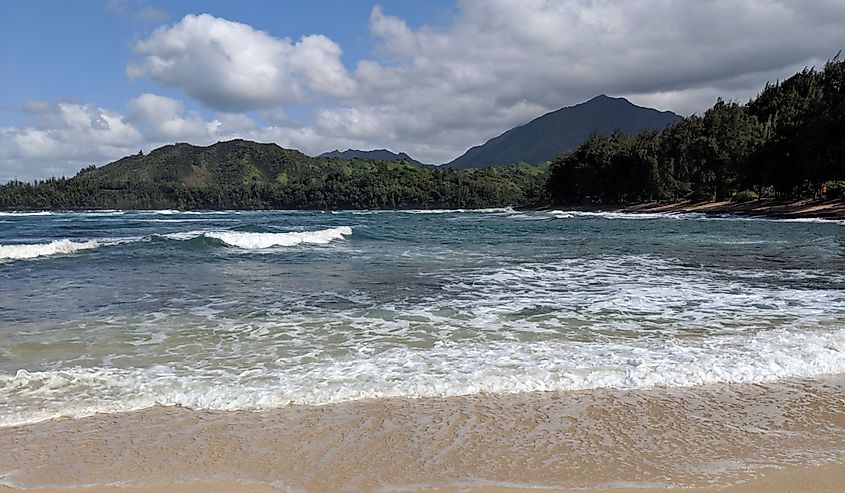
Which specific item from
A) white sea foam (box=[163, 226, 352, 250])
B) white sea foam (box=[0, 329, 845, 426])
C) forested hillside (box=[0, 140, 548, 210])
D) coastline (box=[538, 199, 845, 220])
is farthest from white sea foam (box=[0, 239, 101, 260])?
forested hillside (box=[0, 140, 548, 210])

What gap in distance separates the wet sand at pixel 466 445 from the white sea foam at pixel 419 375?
0.27m

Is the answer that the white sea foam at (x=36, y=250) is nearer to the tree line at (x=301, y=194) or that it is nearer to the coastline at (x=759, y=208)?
the coastline at (x=759, y=208)

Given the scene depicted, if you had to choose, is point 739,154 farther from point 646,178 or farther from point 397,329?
point 397,329

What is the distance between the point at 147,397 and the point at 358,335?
10.6 feet

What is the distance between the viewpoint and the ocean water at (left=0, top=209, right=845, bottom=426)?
6.14 metres

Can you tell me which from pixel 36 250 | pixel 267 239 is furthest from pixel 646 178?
pixel 36 250

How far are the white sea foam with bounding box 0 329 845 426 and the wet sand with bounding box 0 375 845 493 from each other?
0.87 feet

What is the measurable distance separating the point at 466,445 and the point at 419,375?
6.15 ft

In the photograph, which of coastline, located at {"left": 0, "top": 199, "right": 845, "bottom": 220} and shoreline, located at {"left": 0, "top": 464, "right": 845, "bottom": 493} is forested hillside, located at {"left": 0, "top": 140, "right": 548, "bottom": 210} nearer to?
coastline, located at {"left": 0, "top": 199, "right": 845, "bottom": 220}

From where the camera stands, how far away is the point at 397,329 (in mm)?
8906

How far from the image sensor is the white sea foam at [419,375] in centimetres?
577

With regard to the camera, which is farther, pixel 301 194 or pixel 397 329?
pixel 301 194

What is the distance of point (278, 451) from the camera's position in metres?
4.52

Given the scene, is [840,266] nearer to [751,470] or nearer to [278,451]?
[751,470]
